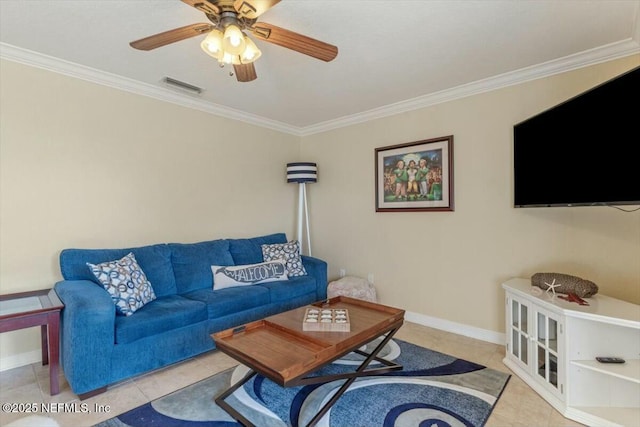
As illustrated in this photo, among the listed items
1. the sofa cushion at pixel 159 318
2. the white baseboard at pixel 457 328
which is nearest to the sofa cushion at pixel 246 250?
the sofa cushion at pixel 159 318

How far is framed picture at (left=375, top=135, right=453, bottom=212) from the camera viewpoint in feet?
10.2

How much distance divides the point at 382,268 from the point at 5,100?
365 centimetres

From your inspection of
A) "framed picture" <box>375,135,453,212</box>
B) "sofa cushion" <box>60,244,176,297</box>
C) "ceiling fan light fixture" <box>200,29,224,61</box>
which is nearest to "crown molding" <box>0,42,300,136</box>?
"sofa cushion" <box>60,244,176,297</box>

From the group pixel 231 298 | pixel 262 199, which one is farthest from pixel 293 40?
pixel 262 199

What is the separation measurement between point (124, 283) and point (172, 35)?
1702mm

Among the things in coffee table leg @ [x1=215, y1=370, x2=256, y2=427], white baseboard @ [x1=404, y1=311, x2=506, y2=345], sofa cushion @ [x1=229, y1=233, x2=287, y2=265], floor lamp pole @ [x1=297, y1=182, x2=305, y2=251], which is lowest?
white baseboard @ [x1=404, y1=311, x2=506, y2=345]

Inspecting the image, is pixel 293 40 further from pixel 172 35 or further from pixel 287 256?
pixel 287 256

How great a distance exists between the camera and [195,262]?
9.70ft

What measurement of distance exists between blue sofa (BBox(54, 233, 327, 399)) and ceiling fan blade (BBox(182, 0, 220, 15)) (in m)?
1.82

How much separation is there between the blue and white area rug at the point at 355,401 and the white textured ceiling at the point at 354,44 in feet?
7.77

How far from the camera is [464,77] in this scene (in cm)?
277

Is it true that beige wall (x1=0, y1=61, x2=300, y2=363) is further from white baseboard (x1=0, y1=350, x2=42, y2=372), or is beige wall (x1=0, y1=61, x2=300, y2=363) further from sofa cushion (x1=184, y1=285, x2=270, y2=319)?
sofa cushion (x1=184, y1=285, x2=270, y2=319)

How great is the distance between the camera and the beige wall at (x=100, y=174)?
2336mm

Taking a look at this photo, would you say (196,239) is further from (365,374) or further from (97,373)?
(365,374)
